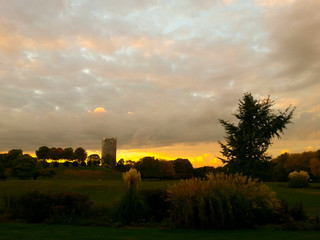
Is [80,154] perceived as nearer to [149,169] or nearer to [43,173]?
[149,169]

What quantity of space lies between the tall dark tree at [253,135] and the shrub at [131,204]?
17.7 metres

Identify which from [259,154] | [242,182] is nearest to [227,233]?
[242,182]

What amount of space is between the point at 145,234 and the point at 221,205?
2.87 m

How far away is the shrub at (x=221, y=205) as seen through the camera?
11344mm

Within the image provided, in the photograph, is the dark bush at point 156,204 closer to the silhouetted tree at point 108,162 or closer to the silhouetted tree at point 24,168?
the silhouetted tree at point 24,168

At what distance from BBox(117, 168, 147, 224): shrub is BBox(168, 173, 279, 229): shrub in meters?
2.11

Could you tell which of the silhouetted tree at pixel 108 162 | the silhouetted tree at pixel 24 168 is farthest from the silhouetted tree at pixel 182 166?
the silhouetted tree at pixel 24 168

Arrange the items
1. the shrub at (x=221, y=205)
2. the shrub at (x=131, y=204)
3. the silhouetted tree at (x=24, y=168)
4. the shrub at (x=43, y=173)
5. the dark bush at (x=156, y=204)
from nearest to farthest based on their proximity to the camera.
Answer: the shrub at (x=221, y=205)
the shrub at (x=131, y=204)
the dark bush at (x=156, y=204)
the silhouetted tree at (x=24, y=168)
the shrub at (x=43, y=173)

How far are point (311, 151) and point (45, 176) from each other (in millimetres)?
62007

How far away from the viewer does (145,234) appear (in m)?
10.7

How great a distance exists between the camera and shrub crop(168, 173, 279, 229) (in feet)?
37.2

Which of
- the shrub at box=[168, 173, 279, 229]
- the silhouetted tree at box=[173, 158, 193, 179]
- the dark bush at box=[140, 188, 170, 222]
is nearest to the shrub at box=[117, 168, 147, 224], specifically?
the dark bush at box=[140, 188, 170, 222]

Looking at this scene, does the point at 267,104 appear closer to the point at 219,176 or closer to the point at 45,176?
the point at 219,176

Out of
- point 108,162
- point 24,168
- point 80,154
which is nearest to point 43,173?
point 24,168
